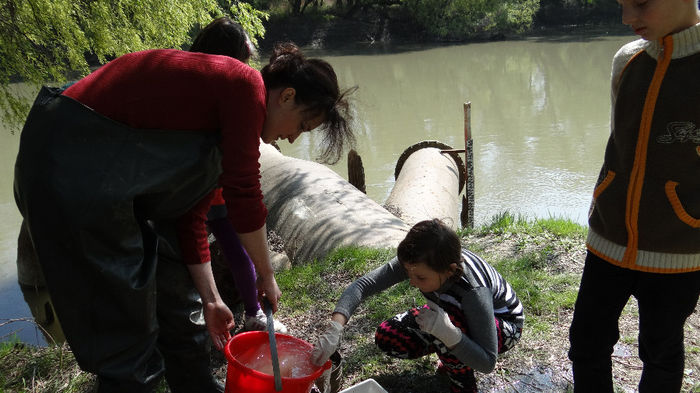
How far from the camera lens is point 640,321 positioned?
2.15 metres

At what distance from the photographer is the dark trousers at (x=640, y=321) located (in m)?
2.05

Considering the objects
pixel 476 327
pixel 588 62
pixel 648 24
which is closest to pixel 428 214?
pixel 476 327

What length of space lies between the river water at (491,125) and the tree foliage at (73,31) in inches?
86.2

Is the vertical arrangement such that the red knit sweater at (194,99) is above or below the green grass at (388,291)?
above

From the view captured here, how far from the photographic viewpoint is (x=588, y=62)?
2092 cm

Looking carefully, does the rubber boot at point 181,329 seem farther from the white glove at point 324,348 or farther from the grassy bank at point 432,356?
the grassy bank at point 432,356

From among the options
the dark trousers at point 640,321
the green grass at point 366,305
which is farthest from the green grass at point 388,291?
the dark trousers at point 640,321

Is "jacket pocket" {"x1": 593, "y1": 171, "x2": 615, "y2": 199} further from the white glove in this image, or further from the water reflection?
the water reflection

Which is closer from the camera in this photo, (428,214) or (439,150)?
(428,214)

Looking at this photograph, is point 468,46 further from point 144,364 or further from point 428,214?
point 144,364

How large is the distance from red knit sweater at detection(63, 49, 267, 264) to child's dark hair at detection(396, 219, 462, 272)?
2.66ft

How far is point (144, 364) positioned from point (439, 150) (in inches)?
245

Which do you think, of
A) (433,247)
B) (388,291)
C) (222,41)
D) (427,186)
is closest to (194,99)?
(433,247)

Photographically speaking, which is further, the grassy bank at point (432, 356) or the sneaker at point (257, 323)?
the sneaker at point (257, 323)
